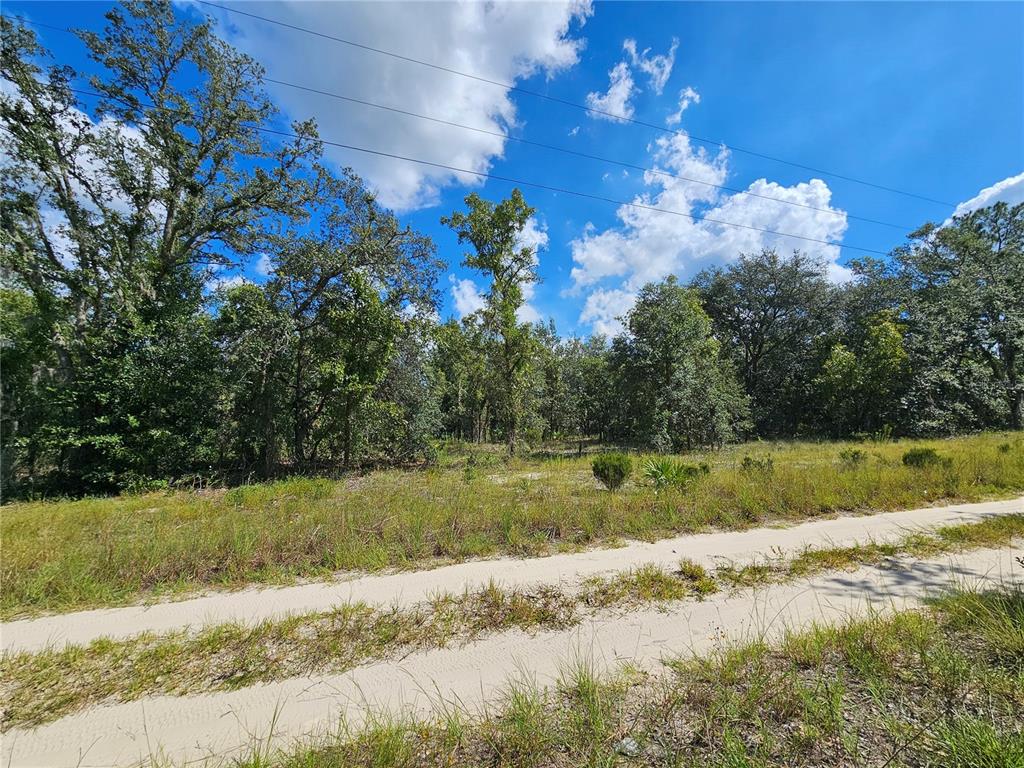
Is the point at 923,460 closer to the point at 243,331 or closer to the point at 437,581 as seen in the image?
the point at 437,581

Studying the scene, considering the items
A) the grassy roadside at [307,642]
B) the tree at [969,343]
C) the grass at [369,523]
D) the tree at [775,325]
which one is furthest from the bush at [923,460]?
the tree at [775,325]

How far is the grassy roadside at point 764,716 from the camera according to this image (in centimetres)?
204

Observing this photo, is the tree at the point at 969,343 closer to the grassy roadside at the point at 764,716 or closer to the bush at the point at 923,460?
the bush at the point at 923,460

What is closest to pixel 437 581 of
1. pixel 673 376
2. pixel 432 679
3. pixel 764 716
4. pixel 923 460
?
pixel 432 679

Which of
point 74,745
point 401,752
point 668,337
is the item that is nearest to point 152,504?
point 74,745

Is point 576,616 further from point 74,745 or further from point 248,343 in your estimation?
point 248,343

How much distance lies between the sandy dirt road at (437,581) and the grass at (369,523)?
31 cm

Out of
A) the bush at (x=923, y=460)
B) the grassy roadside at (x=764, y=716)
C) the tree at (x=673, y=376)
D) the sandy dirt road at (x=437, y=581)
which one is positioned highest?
the tree at (x=673, y=376)

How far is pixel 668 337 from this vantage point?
20.1m

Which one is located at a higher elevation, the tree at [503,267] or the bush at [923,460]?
the tree at [503,267]

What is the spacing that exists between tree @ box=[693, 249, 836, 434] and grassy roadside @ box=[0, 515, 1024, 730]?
105 feet

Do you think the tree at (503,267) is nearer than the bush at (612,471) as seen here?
No

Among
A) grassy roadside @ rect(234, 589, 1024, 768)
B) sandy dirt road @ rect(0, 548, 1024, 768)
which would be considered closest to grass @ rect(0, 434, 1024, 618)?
sandy dirt road @ rect(0, 548, 1024, 768)

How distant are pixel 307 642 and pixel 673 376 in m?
19.8
